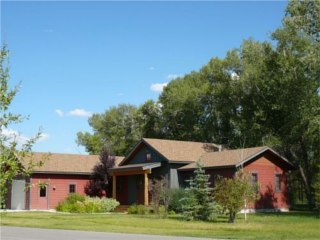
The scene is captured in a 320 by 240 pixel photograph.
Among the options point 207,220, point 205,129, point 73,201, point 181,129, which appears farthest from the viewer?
point 181,129

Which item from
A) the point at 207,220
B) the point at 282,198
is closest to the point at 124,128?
the point at 282,198

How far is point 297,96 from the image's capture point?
127 ft

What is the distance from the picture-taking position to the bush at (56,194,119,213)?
37.3m

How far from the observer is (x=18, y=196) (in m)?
43.1

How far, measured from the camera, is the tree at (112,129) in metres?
80.2

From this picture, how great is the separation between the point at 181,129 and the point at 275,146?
18841 mm

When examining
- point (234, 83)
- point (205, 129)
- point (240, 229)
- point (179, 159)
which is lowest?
point (240, 229)

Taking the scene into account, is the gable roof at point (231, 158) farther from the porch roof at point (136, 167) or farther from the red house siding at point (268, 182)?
the porch roof at point (136, 167)

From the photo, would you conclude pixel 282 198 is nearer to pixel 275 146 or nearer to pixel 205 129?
pixel 275 146

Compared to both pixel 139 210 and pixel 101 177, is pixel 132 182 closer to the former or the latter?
pixel 101 177

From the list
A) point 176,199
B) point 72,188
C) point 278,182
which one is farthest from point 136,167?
Result: point 278,182

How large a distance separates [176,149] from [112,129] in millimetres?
42705

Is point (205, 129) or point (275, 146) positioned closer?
point (275, 146)

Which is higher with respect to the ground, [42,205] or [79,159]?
[79,159]
